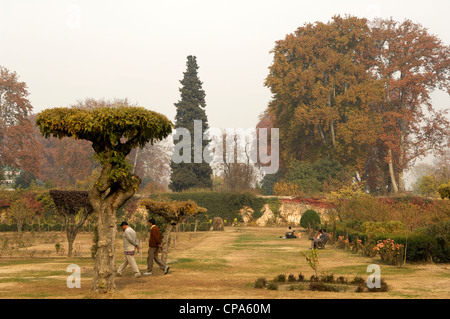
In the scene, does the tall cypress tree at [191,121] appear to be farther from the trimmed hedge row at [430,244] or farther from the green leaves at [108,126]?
the green leaves at [108,126]

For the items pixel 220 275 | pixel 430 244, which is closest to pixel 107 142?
pixel 220 275

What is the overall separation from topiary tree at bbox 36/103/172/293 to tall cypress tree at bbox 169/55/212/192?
42.8 m

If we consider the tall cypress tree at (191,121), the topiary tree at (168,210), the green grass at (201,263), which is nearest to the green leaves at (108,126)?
the topiary tree at (168,210)

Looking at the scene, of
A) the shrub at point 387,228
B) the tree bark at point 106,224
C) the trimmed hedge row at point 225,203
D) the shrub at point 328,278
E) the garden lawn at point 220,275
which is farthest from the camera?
the trimmed hedge row at point 225,203

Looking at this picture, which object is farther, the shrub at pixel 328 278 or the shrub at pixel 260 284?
the shrub at pixel 328 278

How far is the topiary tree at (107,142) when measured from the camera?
1238cm

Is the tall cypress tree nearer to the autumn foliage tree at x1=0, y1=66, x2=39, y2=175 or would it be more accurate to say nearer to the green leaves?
the autumn foliage tree at x1=0, y1=66, x2=39, y2=175

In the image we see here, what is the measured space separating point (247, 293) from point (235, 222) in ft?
121

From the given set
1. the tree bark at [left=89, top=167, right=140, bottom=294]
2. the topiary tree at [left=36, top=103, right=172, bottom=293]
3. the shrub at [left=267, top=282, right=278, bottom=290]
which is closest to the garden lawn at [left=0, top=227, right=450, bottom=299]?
the shrub at [left=267, top=282, right=278, bottom=290]

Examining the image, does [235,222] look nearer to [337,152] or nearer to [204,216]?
[204,216]

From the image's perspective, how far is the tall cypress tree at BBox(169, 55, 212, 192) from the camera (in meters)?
56.3

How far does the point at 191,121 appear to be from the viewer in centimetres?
5759

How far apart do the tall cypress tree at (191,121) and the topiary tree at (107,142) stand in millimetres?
42841

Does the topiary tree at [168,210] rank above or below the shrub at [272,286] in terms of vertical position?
above
